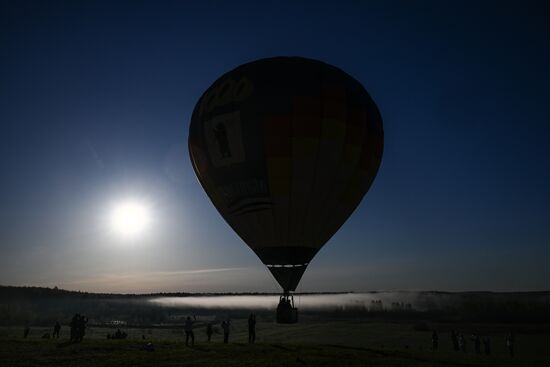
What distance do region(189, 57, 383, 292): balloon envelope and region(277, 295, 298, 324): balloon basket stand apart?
856mm

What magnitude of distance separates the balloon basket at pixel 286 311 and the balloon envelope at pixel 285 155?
856mm

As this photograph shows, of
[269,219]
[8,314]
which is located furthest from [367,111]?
[8,314]

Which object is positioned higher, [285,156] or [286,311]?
[285,156]

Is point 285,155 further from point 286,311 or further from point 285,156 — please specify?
point 286,311

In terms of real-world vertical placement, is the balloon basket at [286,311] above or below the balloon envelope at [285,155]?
below

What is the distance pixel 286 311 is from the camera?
25656 mm

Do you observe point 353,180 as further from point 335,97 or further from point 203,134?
point 203,134

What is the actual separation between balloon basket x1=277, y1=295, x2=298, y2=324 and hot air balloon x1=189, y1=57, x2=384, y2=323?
2.3 inches

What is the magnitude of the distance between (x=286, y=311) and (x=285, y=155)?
9.46 metres

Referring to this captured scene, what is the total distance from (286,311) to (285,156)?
939cm

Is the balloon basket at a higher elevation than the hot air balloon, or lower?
lower

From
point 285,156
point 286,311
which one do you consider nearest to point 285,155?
point 285,156

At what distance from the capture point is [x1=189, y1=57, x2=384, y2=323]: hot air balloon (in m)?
26.5

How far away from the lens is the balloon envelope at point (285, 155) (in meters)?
26.5
